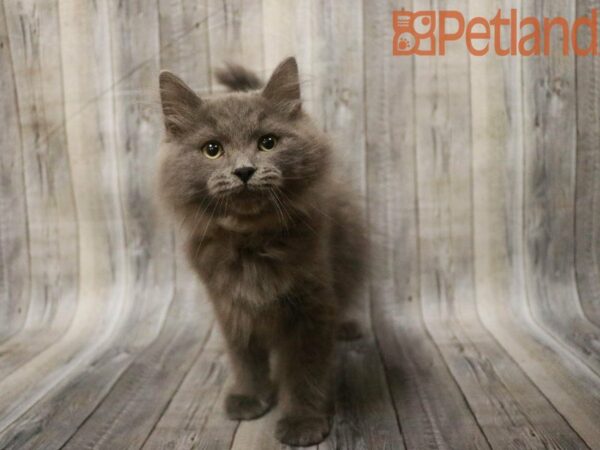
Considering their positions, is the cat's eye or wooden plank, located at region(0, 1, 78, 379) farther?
wooden plank, located at region(0, 1, 78, 379)

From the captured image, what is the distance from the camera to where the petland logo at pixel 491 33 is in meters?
2.10

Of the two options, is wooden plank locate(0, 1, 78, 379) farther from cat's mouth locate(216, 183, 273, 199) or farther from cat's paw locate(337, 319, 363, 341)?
cat's mouth locate(216, 183, 273, 199)

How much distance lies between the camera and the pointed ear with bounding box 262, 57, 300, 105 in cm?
156

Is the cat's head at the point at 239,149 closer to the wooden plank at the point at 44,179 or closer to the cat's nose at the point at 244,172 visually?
the cat's nose at the point at 244,172

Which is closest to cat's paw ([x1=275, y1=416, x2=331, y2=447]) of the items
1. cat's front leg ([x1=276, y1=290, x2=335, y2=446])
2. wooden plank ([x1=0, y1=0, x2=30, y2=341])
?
cat's front leg ([x1=276, y1=290, x2=335, y2=446])

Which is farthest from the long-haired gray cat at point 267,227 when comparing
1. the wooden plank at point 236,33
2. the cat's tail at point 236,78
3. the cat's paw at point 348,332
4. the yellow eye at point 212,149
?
the wooden plank at point 236,33

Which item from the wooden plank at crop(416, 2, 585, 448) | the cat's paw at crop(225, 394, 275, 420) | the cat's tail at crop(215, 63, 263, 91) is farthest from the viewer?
the wooden plank at crop(416, 2, 585, 448)

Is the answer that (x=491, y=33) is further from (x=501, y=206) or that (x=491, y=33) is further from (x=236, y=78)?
(x=236, y=78)

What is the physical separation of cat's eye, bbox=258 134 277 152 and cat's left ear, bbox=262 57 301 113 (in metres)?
0.12

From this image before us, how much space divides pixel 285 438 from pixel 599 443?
772 mm

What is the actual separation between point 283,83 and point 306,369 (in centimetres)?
77

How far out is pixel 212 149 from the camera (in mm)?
1481

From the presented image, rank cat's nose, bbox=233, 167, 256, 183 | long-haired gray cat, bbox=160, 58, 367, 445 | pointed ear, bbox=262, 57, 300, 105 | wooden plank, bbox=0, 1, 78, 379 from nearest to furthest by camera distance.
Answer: cat's nose, bbox=233, 167, 256, 183, long-haired gray cat, bbox=160, 58, 367, 445, pointed ear, bbox=262, 57, 300, 105, wooden plank, bbox=0, 1, 78, 379

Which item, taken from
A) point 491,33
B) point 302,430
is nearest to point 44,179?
point 302,430
